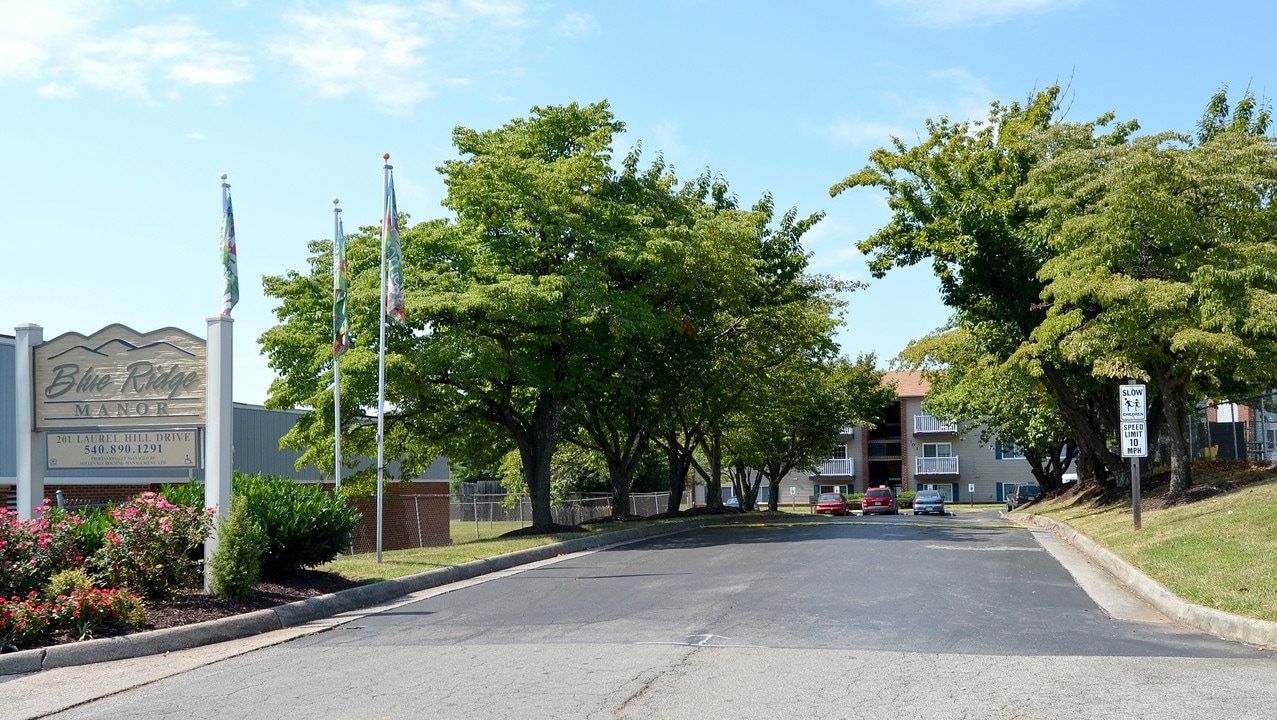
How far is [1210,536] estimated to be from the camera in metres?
16.4

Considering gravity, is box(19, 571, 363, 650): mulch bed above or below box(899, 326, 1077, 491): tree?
below

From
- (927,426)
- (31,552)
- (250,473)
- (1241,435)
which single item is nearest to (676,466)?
(250,473)

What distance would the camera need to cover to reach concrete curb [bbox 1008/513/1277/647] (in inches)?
374

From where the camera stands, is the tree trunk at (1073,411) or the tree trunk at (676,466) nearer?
the tree trunk at (1073,411)

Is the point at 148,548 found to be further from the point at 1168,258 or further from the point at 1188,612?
the point at 1168,258

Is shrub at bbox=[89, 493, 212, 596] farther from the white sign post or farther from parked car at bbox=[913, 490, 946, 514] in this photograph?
parked car at bbox=[913, 490, 946, 514]

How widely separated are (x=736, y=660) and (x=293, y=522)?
666cm

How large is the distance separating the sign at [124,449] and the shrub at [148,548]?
951 mm

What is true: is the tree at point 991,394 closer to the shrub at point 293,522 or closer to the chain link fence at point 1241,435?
the chain link fence at point 1241,435

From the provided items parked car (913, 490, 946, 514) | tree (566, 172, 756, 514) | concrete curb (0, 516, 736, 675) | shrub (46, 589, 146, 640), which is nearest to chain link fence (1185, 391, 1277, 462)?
tree (566, 172, 756, 514)

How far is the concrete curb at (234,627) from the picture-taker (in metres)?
9.27

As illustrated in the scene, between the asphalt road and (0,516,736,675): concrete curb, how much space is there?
388 millimetres

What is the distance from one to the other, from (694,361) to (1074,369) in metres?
10.2

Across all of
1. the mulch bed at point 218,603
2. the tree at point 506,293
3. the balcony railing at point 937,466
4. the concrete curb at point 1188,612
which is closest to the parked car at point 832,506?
the balcony railing at point 937,466
